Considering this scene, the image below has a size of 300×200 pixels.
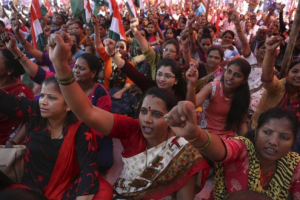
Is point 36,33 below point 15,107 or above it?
above

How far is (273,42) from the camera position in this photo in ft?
6.35

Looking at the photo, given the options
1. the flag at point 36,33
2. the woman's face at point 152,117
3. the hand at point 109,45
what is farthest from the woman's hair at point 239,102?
the flag at point 36,33

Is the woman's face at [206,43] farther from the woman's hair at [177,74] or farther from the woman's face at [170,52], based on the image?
the woman's hair at [177,74]

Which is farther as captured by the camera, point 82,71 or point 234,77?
point 82,71

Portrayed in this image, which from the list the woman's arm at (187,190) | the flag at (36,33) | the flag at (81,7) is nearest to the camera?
the woman's arm at (187,190)

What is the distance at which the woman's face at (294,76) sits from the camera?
221 centimetres

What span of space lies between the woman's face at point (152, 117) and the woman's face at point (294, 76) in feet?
4.67

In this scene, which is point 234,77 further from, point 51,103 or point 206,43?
point 206,43

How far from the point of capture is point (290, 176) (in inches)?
54.1

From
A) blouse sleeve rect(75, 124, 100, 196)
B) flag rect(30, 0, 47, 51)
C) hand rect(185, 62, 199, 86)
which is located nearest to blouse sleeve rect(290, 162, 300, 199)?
hand rect(185, 62, 199, 86)

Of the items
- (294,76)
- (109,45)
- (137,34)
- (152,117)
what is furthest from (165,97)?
(137,34)

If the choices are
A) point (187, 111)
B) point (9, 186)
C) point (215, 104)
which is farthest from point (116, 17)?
point (187, 111)

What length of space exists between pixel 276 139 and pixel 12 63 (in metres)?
2.18

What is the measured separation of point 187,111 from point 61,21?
7299mm
